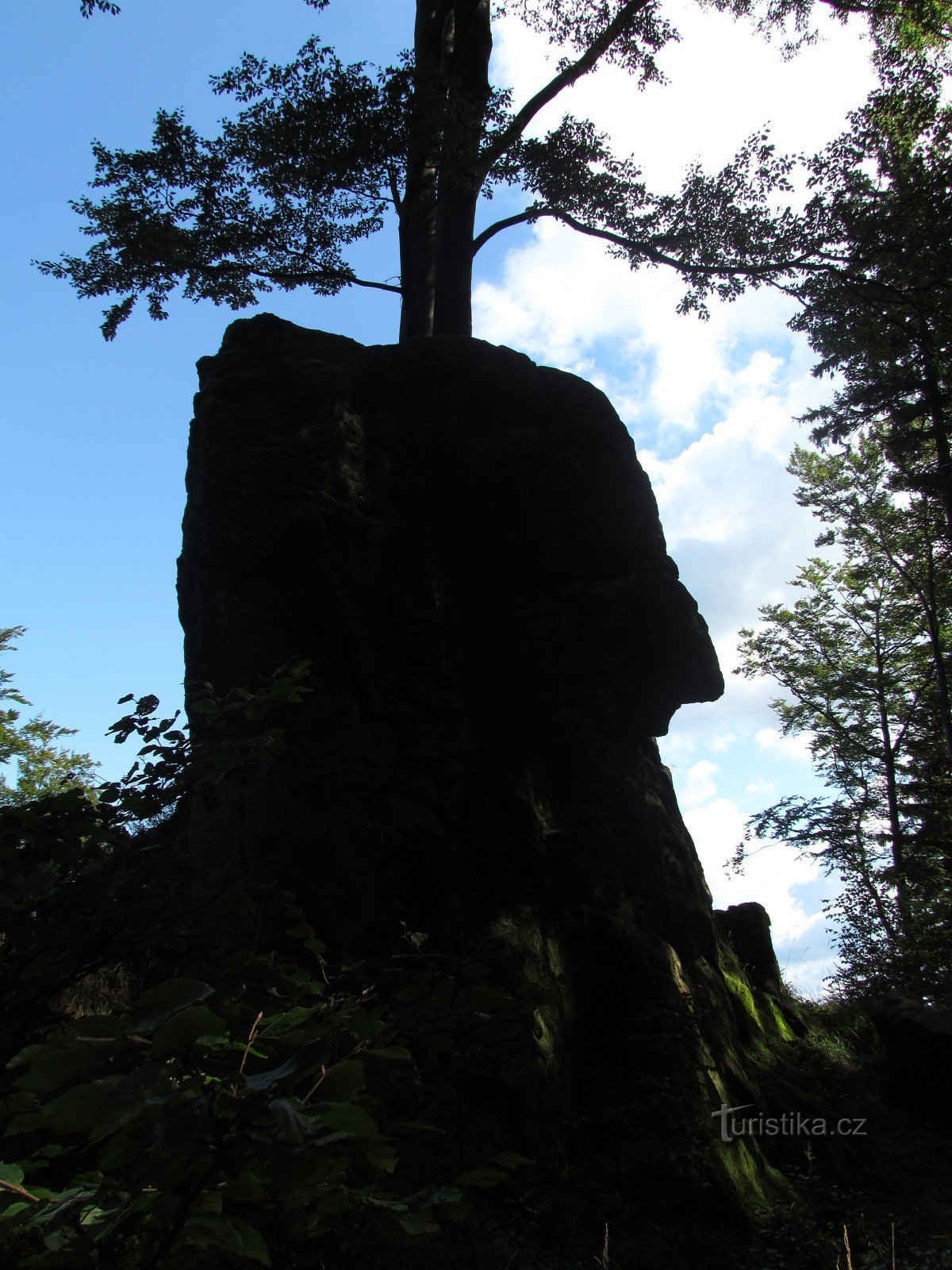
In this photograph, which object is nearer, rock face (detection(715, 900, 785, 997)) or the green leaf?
the green leaf

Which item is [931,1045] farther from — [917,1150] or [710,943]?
[710,943]

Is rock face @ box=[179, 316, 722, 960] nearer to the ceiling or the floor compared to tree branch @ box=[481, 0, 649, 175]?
nearer to the floor

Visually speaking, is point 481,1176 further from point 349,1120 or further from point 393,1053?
point 349,1120

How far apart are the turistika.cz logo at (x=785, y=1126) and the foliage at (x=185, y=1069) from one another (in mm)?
3347

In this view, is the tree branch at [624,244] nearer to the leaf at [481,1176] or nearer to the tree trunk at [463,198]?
the tree trunk at [463,198]

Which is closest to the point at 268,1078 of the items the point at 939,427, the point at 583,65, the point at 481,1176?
the point at 481,1176

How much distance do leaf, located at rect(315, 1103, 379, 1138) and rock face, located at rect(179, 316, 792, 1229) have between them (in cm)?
343

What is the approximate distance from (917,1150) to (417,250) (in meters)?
9.75

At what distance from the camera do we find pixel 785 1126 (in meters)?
5.50

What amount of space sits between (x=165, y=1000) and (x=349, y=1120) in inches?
10.5

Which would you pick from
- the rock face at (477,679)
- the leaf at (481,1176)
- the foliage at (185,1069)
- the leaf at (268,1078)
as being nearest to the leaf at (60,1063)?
the foliage at (185,1069)

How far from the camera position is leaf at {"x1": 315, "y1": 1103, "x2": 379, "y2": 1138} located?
87 cm

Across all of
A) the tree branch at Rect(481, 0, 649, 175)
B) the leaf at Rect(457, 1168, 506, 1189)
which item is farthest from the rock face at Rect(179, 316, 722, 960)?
the tree branch at Rect(481, 0, 649, 175)

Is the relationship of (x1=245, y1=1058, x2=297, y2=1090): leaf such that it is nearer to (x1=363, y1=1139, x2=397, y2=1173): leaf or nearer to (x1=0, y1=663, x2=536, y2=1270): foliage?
(x1=0, y1=663, x2=536, y2=1270): foliage
